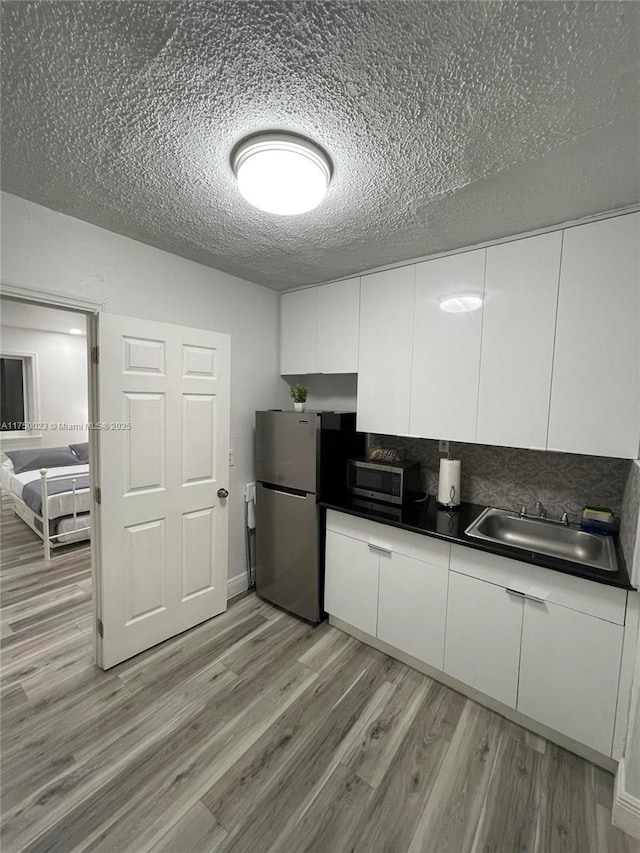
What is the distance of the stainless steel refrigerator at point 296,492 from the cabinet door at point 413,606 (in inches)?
20.8

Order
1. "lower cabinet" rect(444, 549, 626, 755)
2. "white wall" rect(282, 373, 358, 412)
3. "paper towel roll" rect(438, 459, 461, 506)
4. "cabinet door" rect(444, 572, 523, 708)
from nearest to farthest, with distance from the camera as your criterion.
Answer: "lower cabinet" rect(444, 549, 626, 755) → "cabinet door" rect(444, 572, 523, 708) → "paper towel roll" rect(438, 459, 461, 506) → "white wall" rect(282, 373, 358, 412)

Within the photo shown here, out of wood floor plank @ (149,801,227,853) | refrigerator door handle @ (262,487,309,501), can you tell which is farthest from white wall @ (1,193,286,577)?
wood floor plank @ (149,801,227,853)

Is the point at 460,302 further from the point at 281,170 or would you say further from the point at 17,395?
the point at 17,395

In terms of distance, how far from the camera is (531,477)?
215cm

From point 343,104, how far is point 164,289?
5.32ft

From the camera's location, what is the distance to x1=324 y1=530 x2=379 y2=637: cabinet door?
222cm

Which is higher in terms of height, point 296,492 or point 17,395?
point 17,395

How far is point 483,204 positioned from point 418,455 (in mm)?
1604

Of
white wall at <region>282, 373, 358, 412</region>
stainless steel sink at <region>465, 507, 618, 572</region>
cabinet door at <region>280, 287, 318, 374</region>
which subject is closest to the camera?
stainless steel sink at <region>465, 507, 618, 572</region>

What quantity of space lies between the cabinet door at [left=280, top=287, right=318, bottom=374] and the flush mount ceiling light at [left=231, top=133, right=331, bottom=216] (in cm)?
137

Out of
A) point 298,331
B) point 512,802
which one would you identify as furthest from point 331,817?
point 298,331

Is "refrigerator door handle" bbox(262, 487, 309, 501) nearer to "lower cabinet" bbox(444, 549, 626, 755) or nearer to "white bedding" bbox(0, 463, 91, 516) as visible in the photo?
"lower cabinet" bbox(444, 549, 626, 755)

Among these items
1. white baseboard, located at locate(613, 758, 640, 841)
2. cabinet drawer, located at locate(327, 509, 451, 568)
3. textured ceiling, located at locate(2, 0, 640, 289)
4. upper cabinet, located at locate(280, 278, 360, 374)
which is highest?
textured ceiling, located at locate(2, 0, 640, 289)

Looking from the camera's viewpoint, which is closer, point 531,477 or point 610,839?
point 610,839
